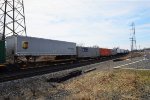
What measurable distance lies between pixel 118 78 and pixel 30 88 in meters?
9.09

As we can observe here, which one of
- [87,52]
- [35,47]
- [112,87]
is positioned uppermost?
[35,47]

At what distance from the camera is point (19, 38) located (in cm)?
3228

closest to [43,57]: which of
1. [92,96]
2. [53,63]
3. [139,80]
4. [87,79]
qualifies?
[53,63]

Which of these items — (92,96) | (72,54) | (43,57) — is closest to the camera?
(92,96)

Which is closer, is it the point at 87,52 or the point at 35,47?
the point at 35,47

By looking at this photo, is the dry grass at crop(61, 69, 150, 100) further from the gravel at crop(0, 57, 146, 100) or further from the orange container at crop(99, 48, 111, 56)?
the orange container at crop(99, 48, 111, 56)

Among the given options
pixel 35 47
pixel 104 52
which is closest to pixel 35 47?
pixel 35 47

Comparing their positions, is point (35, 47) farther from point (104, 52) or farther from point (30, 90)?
point (104, 52)

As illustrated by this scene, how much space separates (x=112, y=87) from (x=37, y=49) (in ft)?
57.2

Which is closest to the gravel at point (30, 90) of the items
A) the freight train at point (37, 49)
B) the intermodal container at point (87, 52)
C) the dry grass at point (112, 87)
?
the dry grass at point (112, 87)

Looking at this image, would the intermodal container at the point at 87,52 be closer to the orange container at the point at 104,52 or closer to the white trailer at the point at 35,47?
the orange container at the point at 104,52

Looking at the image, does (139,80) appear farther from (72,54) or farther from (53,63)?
(72,54)

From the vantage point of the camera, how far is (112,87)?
21.9 m

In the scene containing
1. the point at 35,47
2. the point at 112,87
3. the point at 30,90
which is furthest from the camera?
the point at 35,47
